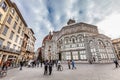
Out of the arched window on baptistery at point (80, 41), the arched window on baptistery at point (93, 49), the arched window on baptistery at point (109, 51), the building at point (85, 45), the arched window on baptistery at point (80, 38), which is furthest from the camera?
the arched window on baptistery at point (80, 38)

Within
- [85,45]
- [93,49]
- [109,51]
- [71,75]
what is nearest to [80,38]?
[85,45]

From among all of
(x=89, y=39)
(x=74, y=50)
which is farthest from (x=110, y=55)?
(x=74, y=50)

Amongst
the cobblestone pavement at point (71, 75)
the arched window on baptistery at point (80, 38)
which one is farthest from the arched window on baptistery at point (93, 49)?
the cobblestone pavement at point (71, 75)

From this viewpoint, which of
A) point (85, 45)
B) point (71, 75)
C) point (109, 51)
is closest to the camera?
point (71, 75)

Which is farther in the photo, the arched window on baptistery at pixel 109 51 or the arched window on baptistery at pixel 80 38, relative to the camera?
the arched window on baptistery at pixel 80 38

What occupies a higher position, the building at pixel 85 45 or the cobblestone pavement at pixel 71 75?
the building at pixel 85 45

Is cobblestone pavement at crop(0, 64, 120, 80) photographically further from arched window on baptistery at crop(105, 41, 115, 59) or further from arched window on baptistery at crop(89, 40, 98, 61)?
arched window on baptistery at crop(105, 41, 115, 59)

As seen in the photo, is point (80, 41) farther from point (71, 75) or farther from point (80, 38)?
point (71, 75)

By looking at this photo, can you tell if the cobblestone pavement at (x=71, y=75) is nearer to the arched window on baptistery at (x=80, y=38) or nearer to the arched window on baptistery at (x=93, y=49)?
the arched window on baptistery at (x=93, y=49)

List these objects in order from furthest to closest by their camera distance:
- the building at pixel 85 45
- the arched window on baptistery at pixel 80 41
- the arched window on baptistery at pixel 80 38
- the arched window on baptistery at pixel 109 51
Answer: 1. the arched window on baptistery at pixel 80 38
2. the arched window on baptistery at pixel 80 41
3. the arched window on baptistery at pixel 109 51
4. the building at pixel 85 45

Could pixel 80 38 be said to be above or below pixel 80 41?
above

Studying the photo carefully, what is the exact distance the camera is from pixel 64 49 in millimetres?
39031

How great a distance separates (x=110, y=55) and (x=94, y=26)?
1803cm

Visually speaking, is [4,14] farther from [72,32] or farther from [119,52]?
[119,52]
